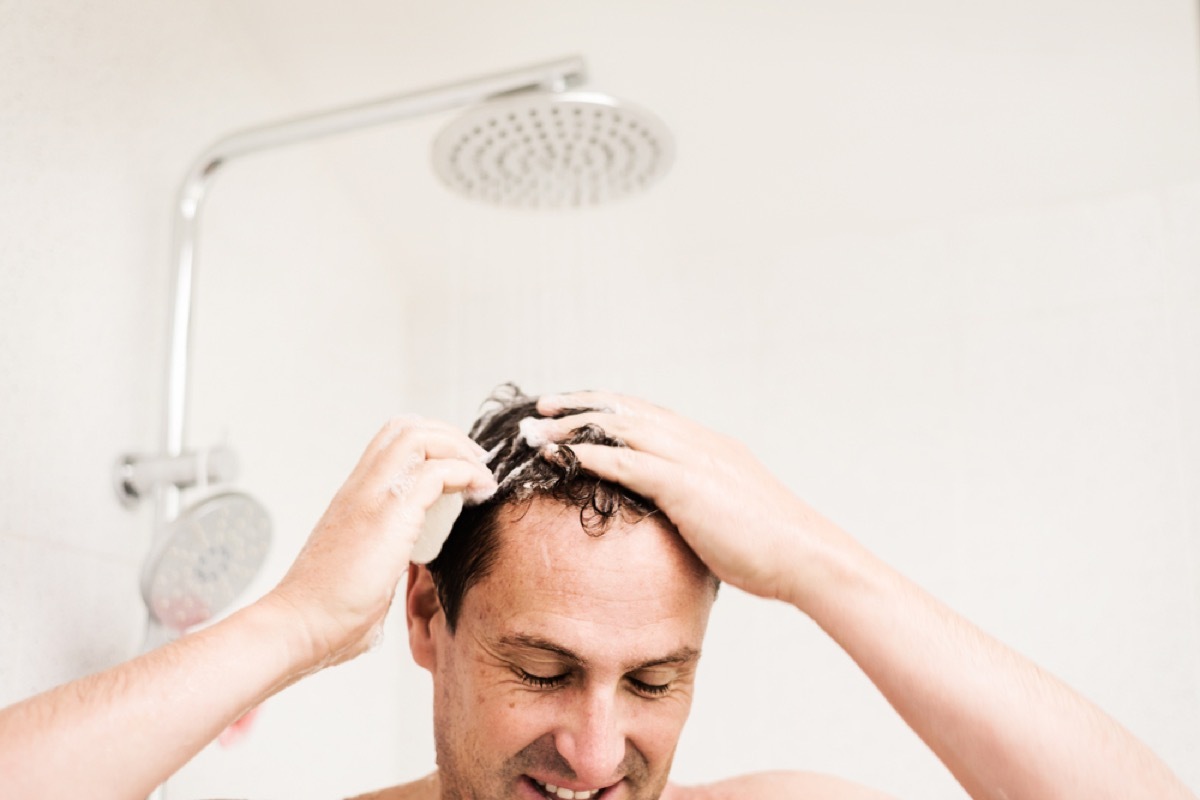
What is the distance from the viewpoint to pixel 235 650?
753mm

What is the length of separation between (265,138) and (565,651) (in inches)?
26.7

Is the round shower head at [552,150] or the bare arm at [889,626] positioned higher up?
the round shower head at [552,150]

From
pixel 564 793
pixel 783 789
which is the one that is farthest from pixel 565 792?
pixel 783 789

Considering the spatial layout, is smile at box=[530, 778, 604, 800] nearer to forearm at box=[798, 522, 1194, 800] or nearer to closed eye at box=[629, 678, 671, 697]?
closed eye at box=[629, 678, 671, 697]

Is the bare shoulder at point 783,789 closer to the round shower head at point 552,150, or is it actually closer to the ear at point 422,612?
the ear at point 422,612

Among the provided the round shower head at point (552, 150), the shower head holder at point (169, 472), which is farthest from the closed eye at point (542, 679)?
the round shower head at point (552, 150)

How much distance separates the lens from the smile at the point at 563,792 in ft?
2.99

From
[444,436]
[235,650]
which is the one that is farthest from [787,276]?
[235,650]

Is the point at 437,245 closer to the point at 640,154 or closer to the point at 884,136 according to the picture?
the point at 640,154

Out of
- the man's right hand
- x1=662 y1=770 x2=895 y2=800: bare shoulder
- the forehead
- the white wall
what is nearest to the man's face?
the forehead

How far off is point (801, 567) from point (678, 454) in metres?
0.13

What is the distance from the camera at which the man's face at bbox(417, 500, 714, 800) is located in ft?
2.93

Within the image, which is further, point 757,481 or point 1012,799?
point 757,481

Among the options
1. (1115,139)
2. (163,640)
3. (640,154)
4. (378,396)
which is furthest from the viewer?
(378,396)
